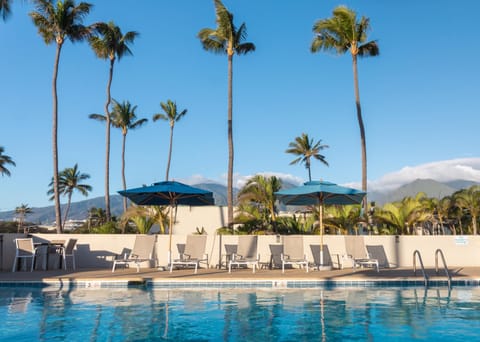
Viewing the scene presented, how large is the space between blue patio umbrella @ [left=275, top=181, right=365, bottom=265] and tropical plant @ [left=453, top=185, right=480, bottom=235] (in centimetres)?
1874

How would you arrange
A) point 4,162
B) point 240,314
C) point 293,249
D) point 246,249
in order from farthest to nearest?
point 4,162, point 246,249, point 293,249, point 240,314

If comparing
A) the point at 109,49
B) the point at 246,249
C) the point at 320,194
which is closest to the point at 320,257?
the point at 320,194

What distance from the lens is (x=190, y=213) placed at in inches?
1011

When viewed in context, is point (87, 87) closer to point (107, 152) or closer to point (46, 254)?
point (107, 152)

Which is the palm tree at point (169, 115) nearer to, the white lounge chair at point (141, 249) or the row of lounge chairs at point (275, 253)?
the white lounge chair at point (141, 249)

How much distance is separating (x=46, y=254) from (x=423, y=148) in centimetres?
2340

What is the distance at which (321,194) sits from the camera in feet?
39.2

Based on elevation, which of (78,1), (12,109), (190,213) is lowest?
(190,213)

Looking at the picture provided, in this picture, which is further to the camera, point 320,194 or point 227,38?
point 227,38

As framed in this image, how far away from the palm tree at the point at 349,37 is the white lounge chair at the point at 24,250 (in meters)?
14.9

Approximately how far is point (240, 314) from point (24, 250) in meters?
8.27

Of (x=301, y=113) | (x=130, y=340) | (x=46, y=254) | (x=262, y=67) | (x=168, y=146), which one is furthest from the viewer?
(x=168, y=146)

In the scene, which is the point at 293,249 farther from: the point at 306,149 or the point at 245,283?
the point at 306,149

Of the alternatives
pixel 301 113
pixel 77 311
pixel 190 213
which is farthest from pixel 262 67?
pixel 77 311
